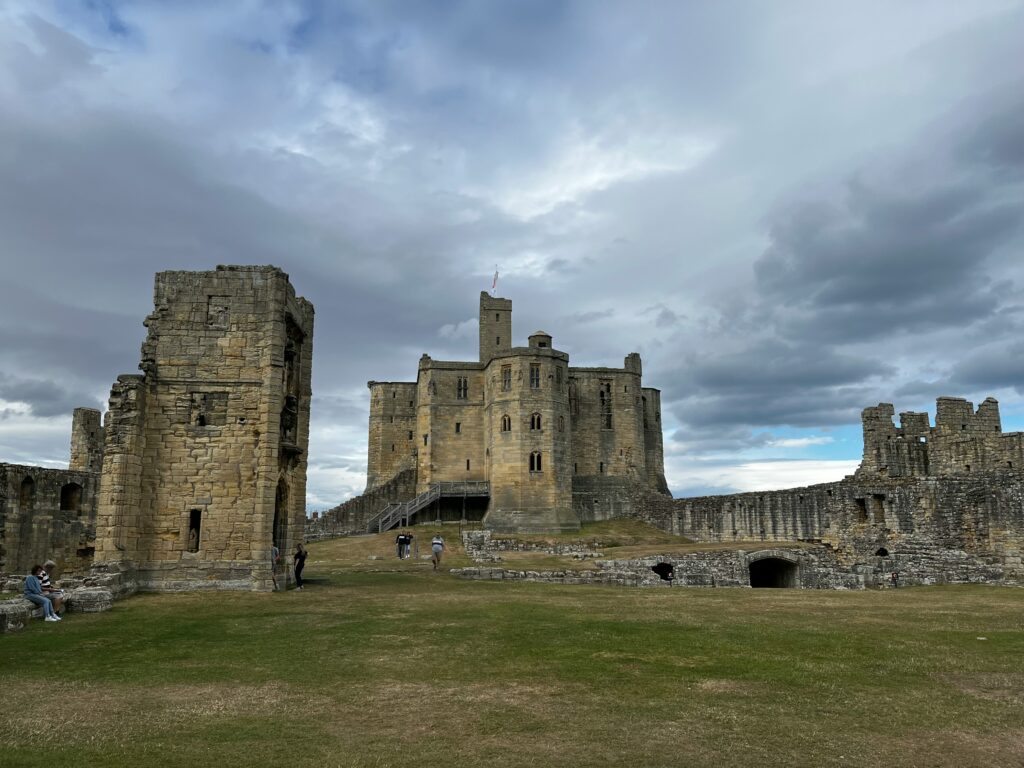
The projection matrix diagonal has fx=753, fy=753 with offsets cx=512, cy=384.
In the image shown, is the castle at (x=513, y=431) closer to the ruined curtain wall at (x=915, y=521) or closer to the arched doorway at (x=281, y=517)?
the ruined curtain wall at (x=915, y=521)

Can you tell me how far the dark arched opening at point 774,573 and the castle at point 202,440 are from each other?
20.0 metres

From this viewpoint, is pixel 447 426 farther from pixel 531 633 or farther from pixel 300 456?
pixel 531 633

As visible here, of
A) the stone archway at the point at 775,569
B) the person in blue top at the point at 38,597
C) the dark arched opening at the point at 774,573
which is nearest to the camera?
the person in blue top at the point at 38,597

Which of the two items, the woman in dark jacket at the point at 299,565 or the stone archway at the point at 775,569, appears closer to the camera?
the woman in dark jacket at the point at 299,565

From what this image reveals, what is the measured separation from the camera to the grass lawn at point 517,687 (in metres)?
6.95

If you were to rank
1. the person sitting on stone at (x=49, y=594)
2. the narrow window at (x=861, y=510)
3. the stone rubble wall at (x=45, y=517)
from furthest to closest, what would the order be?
the narrow window at (x=861, y=510)
the stone rubble wall at (x=45, y=517)
the person sitting on stone at (x=49, y=594)

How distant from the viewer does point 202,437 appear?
2161 cm

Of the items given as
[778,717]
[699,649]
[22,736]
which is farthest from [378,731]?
[699,649]

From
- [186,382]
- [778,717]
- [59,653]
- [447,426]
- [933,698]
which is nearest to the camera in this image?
[778,717]

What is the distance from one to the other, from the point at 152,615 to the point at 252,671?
6911mm

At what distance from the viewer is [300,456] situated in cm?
2502

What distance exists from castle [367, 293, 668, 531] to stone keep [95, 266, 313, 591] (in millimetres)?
30021

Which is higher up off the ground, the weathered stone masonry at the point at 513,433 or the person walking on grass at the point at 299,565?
the weathered stone masonry at the point at 513,433

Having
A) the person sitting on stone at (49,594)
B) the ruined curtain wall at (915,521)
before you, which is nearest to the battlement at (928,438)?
the ruined curtain wall at (915,521)
